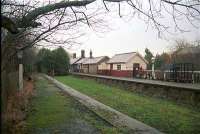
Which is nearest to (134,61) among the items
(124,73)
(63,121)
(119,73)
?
(119,73)

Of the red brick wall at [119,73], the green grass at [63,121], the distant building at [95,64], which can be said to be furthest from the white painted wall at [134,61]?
the green grass at [63,121]

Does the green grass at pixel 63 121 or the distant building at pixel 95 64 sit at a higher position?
the distant building at pixel 95 64

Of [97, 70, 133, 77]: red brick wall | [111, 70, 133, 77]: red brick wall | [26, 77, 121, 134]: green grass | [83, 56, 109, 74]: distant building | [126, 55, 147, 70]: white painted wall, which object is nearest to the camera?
[26, 77, 121, 134]: green grass

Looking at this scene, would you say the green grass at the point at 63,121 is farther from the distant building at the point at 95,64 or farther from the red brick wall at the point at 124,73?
the distant building at the point at 95,64

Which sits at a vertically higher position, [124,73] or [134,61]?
[134,61]

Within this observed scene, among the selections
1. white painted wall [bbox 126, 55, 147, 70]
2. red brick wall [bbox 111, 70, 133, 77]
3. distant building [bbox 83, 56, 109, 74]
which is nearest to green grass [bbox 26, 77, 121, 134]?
red brick wall [bbox 111, 70, 133, 77]

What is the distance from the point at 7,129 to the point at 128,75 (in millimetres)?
42802

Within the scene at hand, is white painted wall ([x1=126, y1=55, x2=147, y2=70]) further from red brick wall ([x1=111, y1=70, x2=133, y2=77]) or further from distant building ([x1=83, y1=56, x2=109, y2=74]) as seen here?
distant building ([x1=83, y1=56, x2=109, y2=74])

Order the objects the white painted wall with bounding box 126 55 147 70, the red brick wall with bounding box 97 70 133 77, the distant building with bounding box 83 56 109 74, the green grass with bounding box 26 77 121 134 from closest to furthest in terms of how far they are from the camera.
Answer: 1. the green grass with bounding box 26 77 121 134
2. the red brick wall with bounding box 97 70 133 77
3. the white painted wall with bounding box 126 55 147 70
4. the distant building with bounding box 83 56 109 74

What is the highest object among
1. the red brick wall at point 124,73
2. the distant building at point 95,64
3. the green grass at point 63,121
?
the distant building at point 95,64

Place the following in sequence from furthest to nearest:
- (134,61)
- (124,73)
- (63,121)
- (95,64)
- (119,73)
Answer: (95,64) → (134,61) → (119,73) → (124,73) → (63,121)

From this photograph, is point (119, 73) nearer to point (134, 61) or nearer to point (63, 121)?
point (134, 61)

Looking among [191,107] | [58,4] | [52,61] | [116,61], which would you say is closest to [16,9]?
[58,4]

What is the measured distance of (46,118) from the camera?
1241cm
